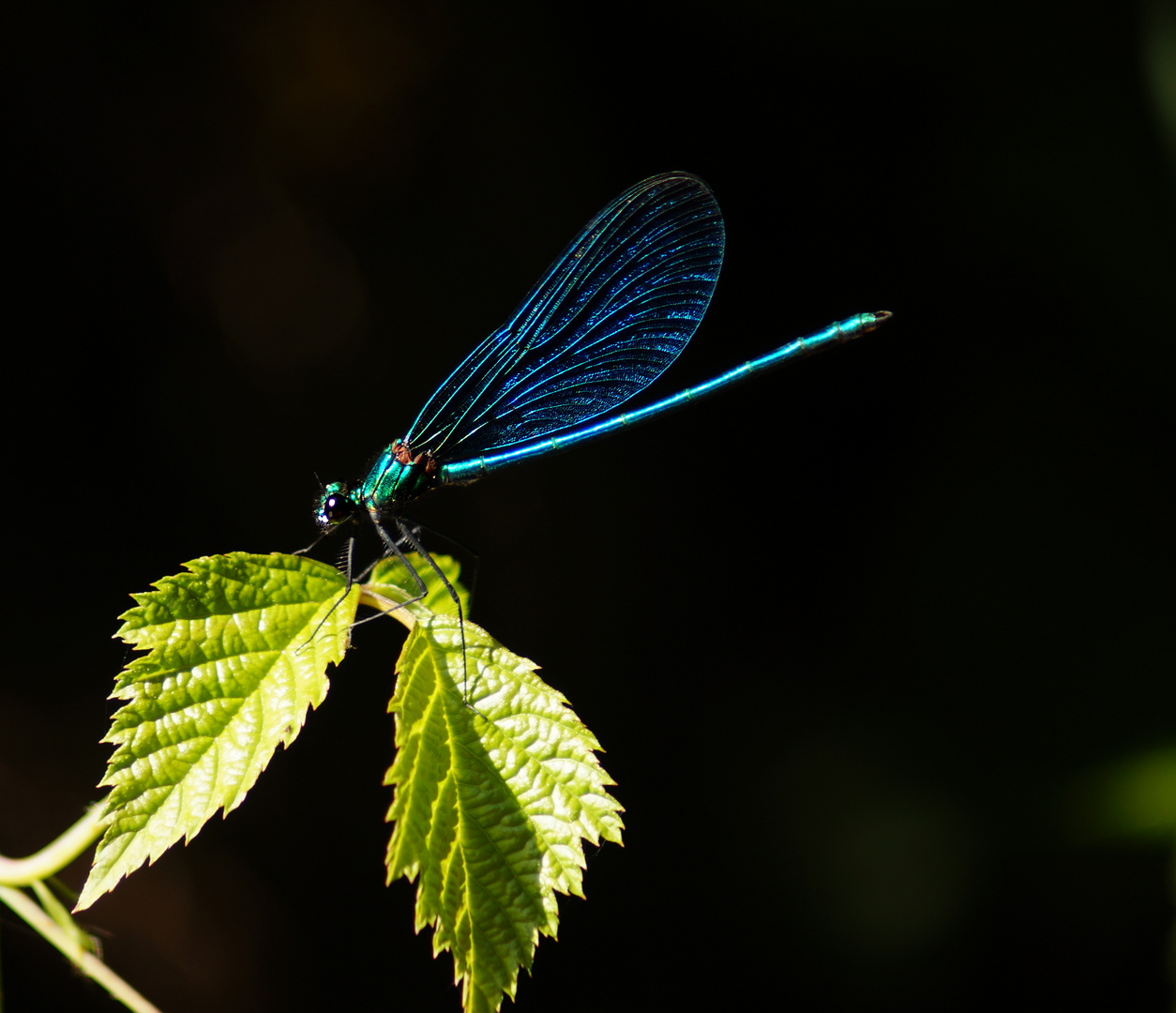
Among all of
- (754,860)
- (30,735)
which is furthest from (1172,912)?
(30,735)

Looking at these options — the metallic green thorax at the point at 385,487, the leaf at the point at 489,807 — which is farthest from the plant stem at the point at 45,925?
the metallic green thorax at the point at 385,487

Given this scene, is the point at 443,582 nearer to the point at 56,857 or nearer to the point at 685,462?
the point at 56,857

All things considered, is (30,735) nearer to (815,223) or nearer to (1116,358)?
(815,223)

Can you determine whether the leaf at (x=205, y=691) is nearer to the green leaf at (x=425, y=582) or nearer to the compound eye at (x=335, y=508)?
the green leaf at (x=425, y=582)

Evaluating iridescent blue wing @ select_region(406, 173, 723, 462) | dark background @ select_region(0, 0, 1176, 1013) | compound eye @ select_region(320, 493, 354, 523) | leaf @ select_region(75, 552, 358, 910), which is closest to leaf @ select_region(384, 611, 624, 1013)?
leaf @ select_region(75, 552, 358, 910)

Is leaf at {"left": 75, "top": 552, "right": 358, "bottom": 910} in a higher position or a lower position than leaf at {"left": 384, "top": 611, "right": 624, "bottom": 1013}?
higher

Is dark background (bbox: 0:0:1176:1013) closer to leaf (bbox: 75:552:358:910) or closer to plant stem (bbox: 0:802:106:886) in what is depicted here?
plant stem (bbox: 0:802:106:886)
